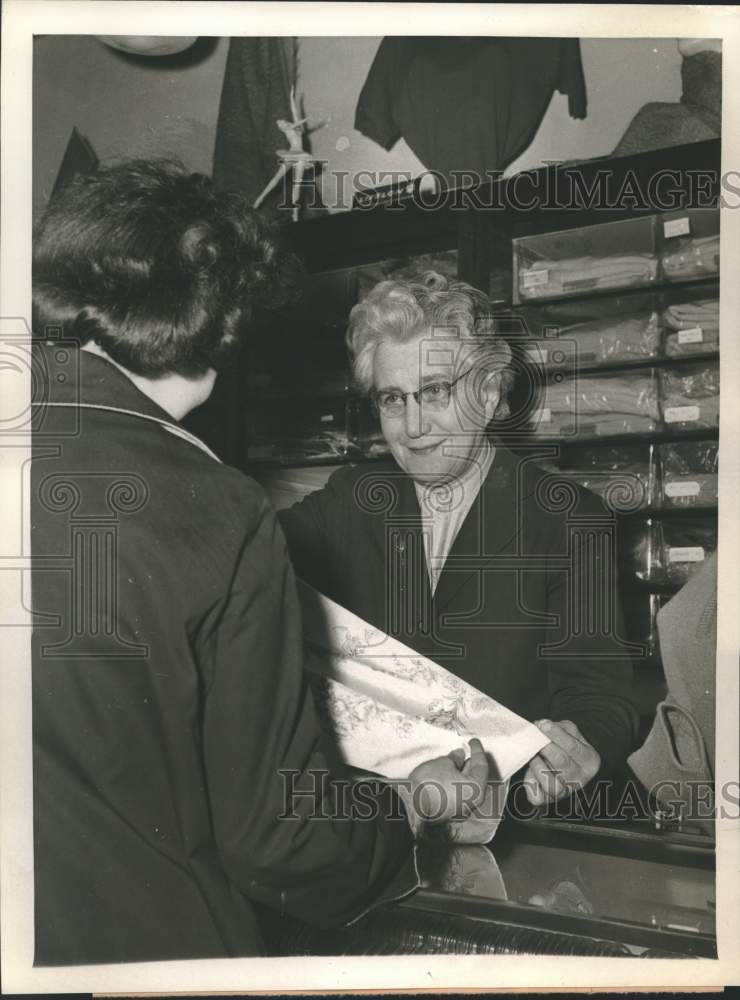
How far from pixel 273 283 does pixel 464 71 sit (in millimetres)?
491

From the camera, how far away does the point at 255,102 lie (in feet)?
5.22

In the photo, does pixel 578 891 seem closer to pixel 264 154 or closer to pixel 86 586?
pixel 86 586

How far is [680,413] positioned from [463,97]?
0.65 metres

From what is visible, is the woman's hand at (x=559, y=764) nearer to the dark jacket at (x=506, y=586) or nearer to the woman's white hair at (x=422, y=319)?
the dark jacket at (x=506, y=586)

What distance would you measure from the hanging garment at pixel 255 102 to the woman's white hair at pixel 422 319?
291 mm

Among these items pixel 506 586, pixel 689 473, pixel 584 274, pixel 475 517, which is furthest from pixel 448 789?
pixel 584 274

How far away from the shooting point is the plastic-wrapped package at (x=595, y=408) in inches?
62.2

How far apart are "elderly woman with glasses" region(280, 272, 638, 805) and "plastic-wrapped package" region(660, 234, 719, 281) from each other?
1.05 ft

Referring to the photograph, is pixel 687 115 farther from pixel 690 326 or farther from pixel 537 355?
pixel 537 355

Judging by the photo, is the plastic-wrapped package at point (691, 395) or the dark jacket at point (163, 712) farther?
the plastic-wrapped package at point (691, 395)

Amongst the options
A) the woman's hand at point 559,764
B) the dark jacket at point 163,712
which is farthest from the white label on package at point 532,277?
the woman's hand at point 559,764

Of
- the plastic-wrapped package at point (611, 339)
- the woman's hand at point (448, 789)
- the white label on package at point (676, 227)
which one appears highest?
the white label on package at point (676, 227)

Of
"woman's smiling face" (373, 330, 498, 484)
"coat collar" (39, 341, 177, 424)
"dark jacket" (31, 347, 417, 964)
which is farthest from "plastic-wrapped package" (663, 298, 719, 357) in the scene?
"coat collar" (39, 341, 177, 424)

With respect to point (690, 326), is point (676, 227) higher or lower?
higher
